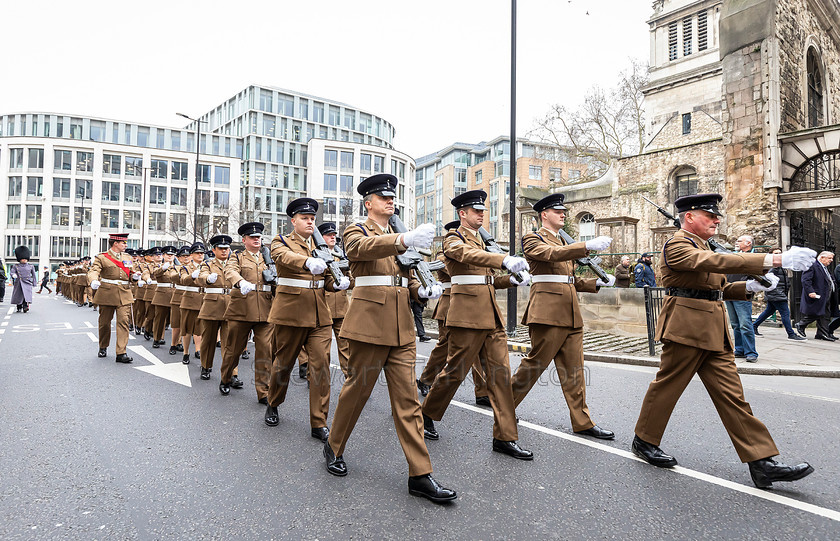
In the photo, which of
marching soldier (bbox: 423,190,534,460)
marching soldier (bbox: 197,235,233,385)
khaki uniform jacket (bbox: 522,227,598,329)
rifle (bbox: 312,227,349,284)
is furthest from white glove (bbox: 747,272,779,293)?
marching soldier (bbox: 197,235,233,385)

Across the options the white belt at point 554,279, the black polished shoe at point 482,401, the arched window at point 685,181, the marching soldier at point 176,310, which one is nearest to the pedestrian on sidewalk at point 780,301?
the black polished shoe at point 482,401

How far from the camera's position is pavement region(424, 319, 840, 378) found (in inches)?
319

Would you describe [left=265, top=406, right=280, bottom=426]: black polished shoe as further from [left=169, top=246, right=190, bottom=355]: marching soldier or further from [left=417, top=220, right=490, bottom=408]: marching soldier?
[left=169, top=246, right=190, bottom=355]: marching soldier

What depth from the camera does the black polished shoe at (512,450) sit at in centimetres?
413

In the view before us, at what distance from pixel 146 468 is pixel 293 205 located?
266cm

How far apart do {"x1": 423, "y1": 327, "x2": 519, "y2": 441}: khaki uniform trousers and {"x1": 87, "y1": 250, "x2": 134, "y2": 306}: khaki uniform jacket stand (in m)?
6.52

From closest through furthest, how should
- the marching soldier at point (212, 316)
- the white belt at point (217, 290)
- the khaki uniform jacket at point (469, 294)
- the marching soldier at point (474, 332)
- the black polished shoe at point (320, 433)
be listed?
the marching soldier at point (474, 332) → the khaki uniform jacket at point (469, 294) → the black polished shoe at point (320, 433) → the marching soldier at point (212, 316) → the white belt at point (217, 290)

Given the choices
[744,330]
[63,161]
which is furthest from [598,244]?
[63,161]

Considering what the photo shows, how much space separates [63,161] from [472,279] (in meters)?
75.8

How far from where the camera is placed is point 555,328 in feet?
16.0

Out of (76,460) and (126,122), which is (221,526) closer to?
(76,460)

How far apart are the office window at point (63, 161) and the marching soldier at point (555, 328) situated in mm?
75280

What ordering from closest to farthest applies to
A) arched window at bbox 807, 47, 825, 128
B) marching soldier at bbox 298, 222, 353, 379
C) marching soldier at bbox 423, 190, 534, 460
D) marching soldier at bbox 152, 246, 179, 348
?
marching soldier at bbox 423, 190, 534, 460, marching soldier at bbox 298, 222, 353, 379, marching soldier at bbox 152, 246, 179, 348, arched window at bbox 807, 47, 825, 128

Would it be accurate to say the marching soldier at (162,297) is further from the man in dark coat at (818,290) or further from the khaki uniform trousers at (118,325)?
the man in dark coat at (818,290)
